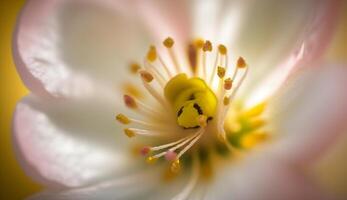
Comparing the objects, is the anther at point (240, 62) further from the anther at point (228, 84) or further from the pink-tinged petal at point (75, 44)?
the pink-tinged petal at point (75, 44)

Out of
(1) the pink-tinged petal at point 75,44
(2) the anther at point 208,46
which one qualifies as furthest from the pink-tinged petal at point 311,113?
(1) the pink-tinged petal at point 75,44

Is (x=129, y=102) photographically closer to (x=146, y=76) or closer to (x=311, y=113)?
(x=146, y=76)

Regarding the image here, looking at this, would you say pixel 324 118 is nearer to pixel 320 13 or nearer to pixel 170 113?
pixel 320 13

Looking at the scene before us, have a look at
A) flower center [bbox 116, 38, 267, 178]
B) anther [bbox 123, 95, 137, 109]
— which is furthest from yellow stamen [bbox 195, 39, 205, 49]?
anther [bbox 123, 95, 137, 109]

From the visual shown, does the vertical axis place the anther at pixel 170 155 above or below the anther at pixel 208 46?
below

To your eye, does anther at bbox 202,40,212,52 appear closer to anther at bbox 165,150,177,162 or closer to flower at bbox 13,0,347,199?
flower at bbox 13,0,347,199

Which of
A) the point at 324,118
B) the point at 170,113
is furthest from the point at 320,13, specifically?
the point at 170,113

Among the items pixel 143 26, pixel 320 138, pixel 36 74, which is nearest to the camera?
pixel 320 138
